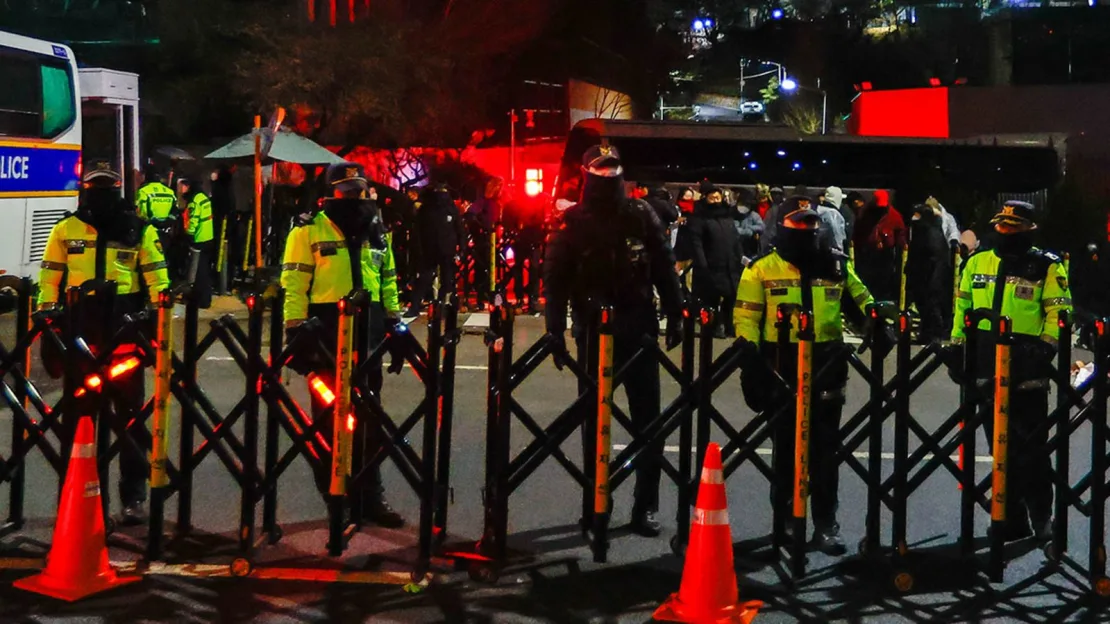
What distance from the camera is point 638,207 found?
6773mm

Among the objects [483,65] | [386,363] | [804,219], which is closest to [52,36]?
[483,65]

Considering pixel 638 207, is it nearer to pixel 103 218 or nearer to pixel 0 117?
pixel 103 218

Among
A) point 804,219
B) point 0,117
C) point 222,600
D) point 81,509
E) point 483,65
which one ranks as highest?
point 483,65

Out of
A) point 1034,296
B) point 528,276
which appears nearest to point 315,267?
point 1034,296

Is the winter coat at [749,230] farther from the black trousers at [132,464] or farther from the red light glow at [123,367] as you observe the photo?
the red light glow at [123,367]

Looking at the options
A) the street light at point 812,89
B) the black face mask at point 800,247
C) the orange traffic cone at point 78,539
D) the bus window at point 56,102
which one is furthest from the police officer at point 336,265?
the street light at point 812,89

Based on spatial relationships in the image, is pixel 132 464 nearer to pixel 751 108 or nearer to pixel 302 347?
pixel 302 347

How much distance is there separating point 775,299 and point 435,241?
383 inches

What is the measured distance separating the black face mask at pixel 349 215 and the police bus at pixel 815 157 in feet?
58.3

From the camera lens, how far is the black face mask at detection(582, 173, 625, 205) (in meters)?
6.71

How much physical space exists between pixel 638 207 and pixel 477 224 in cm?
1109

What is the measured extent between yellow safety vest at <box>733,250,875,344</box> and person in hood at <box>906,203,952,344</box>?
8313 millimetres

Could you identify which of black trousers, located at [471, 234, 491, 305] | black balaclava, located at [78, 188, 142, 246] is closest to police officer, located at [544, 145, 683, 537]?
black balaclava, located at [78, 188, 142, 246]

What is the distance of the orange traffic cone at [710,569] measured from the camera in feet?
17.6
